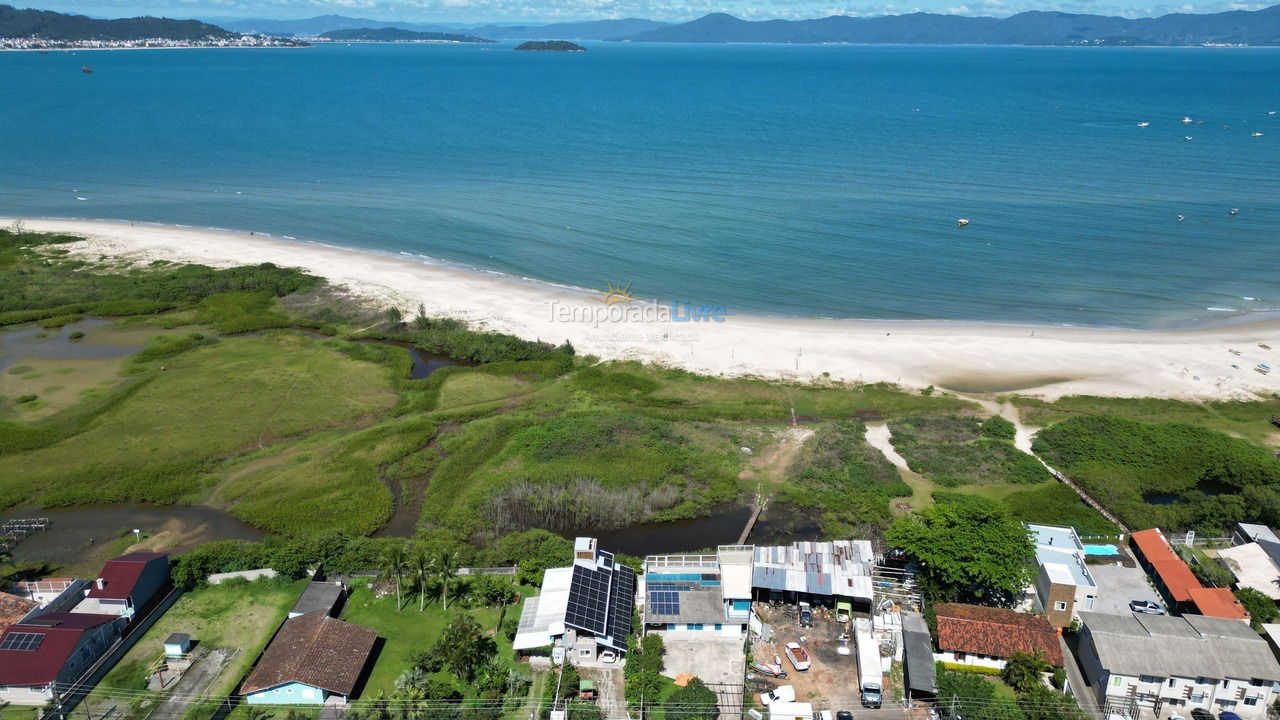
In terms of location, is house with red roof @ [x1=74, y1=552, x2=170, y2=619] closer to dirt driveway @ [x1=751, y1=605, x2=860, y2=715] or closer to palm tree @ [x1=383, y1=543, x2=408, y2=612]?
palm tree @ [x1=383, y1=543, x2=408, y2=612]

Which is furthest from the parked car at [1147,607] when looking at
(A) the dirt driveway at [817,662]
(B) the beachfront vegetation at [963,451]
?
(A) the dirt driveway at [817,662]

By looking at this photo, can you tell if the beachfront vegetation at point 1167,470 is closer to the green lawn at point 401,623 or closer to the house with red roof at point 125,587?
the green lawn at point 401,623

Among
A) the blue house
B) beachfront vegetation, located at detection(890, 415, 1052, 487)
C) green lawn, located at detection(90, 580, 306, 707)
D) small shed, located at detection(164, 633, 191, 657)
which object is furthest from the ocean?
small shed, located at detection(164, 633, 191, 657)

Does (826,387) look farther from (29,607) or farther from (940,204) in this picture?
(940,204)

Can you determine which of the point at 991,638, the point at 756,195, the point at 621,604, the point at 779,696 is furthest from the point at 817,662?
the point at 756,195

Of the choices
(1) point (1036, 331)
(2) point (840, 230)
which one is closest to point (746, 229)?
(2) point (840, 230)
